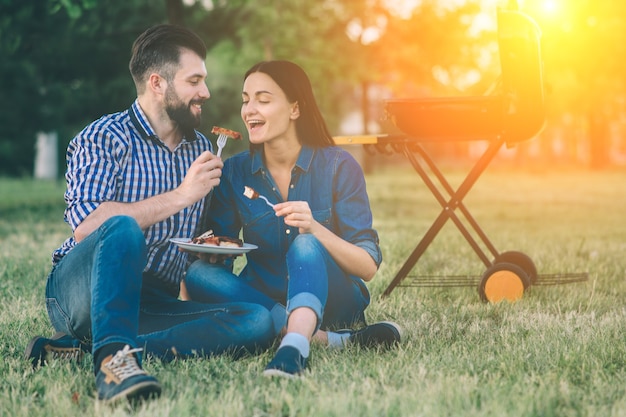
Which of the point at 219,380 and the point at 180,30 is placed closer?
the point at 219,380

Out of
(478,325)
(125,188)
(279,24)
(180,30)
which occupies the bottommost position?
(478,325)

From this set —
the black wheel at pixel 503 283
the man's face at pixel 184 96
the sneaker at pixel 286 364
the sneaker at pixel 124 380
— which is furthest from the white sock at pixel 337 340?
the black wheel at pixel 503 283

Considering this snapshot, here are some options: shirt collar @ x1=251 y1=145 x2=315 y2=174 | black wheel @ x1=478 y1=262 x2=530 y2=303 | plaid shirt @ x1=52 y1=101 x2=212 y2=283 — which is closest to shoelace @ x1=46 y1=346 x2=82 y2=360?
plaid shirt @ x1=52 y1=101 x2=212 y2=283

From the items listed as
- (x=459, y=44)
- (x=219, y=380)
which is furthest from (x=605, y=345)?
(x=459, y=44)

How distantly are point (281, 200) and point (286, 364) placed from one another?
3.46ft

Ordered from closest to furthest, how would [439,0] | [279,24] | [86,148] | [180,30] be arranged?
[86,148] → [180,30] → [279,24] → [439,0]

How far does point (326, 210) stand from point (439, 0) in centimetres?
1864

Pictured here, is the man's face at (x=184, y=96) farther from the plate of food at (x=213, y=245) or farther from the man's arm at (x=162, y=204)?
the plate of food at (x=213, y=245)

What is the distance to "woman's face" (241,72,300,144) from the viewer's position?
3.68 metres

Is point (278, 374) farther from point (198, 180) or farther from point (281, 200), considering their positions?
point (281, 200)

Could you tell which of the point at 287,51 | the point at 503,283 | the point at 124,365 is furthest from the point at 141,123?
the point at 287,51

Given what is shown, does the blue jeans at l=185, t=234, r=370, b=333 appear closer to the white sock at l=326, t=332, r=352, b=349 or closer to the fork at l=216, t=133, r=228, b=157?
the white sock at l=326, t=332, r=352, b=349

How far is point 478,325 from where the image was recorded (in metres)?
4.02

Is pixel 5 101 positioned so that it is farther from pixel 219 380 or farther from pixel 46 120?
pixel 219 380
